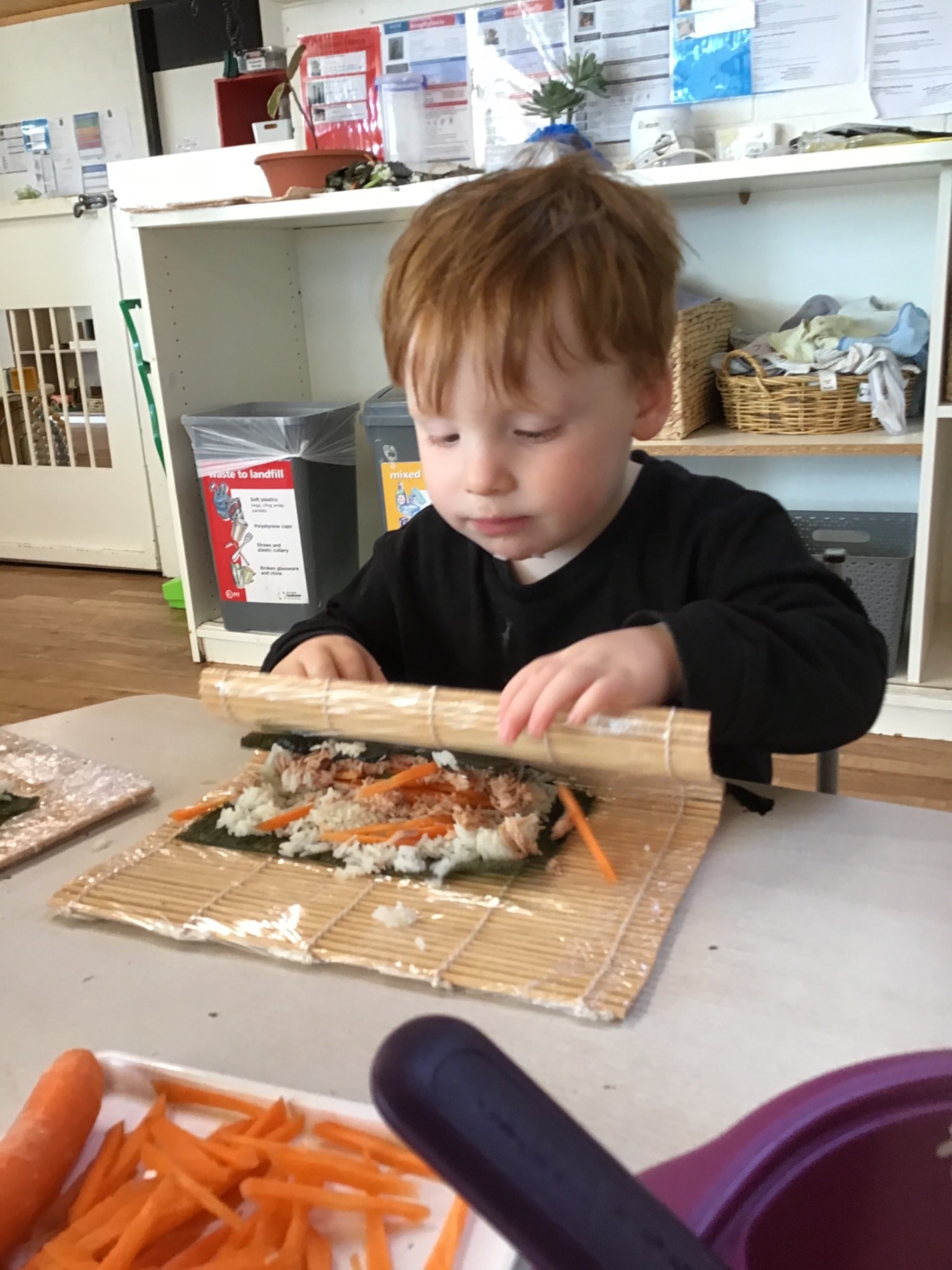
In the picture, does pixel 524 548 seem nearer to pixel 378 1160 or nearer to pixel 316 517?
pixel 378 1160

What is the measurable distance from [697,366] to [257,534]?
0.94 meters

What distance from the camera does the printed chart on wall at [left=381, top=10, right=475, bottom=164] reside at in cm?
214

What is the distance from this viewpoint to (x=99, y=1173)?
41 cm

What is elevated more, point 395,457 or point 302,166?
point 302,166

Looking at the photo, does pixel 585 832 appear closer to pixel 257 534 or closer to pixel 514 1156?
pixel 514 1156

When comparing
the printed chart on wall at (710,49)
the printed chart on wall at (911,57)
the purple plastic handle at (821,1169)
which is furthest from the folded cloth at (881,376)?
the purple plastic handle at (821,1169)

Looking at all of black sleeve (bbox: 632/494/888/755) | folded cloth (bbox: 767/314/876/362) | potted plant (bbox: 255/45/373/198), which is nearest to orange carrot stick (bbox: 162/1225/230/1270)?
black sleeve (bbox: 632/494/888/755)

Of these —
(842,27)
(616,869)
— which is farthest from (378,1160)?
(842,27)

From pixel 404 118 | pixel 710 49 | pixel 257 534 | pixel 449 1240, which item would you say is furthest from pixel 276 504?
pixel 449 1240

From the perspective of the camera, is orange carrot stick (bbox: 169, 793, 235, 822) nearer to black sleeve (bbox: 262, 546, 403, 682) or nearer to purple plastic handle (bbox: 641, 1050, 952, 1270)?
black sleeve (bbox: 262, 546, 403, 682)

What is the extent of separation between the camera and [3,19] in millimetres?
2873

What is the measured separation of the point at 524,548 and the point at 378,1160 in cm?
45

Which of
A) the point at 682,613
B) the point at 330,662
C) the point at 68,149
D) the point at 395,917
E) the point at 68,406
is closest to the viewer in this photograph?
the point at 395,917

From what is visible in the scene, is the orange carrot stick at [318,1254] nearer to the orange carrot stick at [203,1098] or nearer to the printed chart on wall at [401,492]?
the orange carrot stick at [203,1098]
